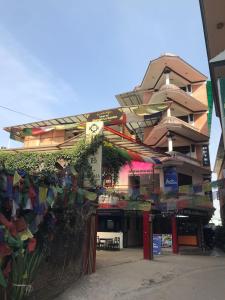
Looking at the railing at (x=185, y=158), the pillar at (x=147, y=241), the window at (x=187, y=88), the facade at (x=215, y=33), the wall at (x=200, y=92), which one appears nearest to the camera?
the facade at (x=215, y=33)

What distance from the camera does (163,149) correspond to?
1357 inches

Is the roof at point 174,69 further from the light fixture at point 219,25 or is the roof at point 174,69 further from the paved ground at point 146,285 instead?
the paved ground at point 146,285

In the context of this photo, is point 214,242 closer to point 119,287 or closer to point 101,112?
point 101,112

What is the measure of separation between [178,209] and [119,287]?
1675cm

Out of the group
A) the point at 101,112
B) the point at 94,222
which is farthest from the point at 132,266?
the point at 101,112

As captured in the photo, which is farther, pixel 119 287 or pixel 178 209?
pixel 178 209

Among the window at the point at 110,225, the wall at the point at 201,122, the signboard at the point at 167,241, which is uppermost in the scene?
the wall at the point at 201,122

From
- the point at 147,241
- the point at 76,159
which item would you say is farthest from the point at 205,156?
the point at 76,159

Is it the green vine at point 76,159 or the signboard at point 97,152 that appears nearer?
the signboard at point 97,152

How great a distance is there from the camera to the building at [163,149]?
26.9m

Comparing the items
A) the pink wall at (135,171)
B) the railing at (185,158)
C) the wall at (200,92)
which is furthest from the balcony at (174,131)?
the pink wall at (135,171)

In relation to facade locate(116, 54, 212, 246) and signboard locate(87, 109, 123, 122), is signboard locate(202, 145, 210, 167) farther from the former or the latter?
signboard locate(87, 109, 123, 122)

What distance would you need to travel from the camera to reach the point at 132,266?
15.0m

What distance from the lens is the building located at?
1058 inches
